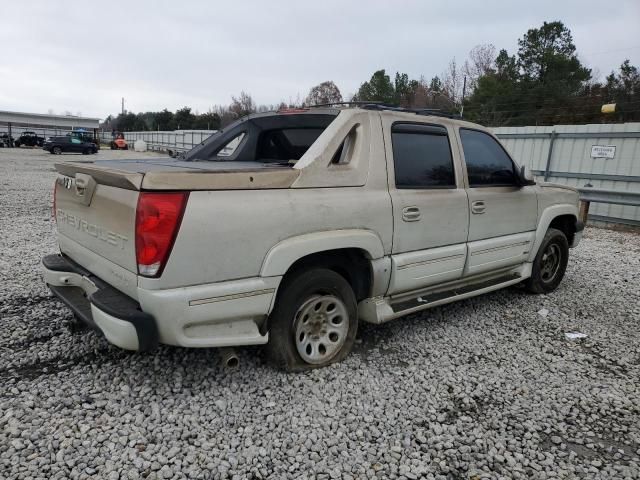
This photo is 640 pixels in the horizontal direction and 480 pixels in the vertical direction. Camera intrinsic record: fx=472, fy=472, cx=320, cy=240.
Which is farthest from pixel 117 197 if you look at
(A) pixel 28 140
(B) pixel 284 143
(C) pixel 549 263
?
(A) pixel 28 140

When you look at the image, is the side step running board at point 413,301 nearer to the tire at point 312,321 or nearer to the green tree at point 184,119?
the tire at point 312,321

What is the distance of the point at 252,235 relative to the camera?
2857 millimetres

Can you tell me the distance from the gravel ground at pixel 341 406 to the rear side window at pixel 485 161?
1389 millimetres

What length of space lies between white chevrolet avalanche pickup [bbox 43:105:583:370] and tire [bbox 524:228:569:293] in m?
0.46

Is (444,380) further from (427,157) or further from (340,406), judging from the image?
(427,157)

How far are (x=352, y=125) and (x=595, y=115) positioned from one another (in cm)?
2583

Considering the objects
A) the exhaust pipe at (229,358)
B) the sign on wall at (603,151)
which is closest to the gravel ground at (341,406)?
the exhaust pipe at (229,358)

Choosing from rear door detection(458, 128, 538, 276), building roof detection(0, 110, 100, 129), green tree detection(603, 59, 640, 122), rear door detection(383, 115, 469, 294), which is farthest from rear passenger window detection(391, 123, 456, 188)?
building roof detection(0, 110, 100, 129)

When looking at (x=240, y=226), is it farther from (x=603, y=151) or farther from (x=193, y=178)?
(x=603, y=151)

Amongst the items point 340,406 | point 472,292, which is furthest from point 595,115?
point 340,406

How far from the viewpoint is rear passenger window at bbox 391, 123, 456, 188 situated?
377 centimetres

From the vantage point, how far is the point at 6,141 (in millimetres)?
40781

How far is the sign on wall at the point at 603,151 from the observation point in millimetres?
10930

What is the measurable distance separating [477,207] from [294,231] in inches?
79.8
